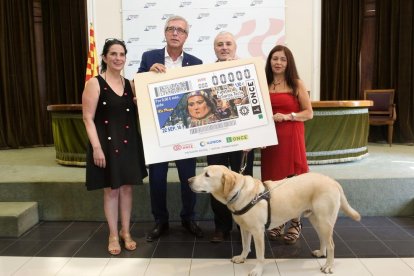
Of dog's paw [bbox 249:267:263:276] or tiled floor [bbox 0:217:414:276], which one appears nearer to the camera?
dog's paw [bbox 249:267:263:276]

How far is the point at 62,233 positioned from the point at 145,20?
4451 mm

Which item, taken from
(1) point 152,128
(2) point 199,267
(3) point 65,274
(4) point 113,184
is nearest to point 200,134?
(1) point 152,128

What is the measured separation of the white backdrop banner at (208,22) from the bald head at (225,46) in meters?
4.06

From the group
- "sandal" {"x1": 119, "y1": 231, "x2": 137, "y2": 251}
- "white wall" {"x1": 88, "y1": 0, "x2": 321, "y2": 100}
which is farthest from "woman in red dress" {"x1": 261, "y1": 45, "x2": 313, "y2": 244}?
"white wall" {"x1": 88, "y1": 0, "x2": 321, "y2": 100}

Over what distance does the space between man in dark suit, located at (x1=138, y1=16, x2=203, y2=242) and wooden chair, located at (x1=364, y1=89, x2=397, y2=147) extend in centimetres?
414

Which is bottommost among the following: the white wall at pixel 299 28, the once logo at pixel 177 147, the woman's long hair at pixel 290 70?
the once logo at pixel 177 147

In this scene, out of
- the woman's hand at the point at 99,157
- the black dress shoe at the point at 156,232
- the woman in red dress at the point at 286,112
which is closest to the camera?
the woman's hand at the point at 99,157

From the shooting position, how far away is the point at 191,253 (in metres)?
2.88

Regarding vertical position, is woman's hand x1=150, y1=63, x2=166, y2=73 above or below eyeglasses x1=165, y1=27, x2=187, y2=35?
below

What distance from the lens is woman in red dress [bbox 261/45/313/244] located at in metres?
2.74

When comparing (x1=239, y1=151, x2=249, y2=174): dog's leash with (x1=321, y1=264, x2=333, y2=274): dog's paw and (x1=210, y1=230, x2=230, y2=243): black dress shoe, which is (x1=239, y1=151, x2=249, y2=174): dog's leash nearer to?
(x1=210, y1=230, x2=230, y2=243): black dress shoe

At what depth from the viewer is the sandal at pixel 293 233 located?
9.90 ft

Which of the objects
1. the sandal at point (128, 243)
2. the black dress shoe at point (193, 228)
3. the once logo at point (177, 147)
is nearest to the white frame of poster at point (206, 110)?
the once logo at point (177, 147)

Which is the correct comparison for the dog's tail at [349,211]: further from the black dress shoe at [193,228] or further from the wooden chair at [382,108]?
the wooden chair at [382,108]
